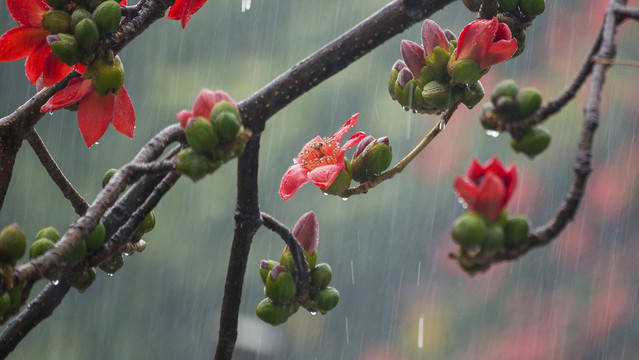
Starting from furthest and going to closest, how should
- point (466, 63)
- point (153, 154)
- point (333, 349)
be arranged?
point (333, 349)
point (466, 63)
point (153, 154)

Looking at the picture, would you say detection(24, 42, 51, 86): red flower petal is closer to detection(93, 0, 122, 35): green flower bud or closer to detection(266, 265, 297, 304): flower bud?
detection(93, 0, 122, 35): green flower bud

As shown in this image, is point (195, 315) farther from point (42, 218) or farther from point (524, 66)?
point (524, 66)

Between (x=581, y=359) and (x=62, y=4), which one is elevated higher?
(x=581, y=359)

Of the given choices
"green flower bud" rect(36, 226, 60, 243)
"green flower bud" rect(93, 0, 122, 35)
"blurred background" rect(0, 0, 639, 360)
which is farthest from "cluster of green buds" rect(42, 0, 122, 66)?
"blurred background" rect(0, 0, 639, 360)

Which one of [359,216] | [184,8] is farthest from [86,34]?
[359,216]

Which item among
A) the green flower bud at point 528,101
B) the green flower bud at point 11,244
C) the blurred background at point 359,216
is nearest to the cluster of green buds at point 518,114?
the green flower bud at point 528,101

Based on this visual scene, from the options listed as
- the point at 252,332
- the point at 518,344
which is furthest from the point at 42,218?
the point at 518,344
